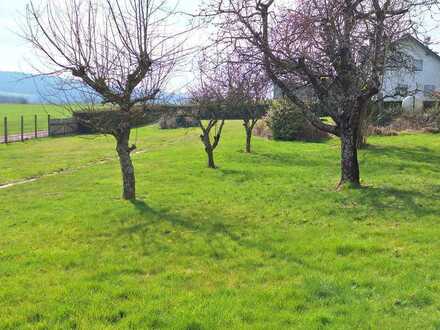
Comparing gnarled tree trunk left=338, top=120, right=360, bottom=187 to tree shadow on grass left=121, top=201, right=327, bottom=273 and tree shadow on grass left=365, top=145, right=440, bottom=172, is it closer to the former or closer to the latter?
tree shadow on grass left=121, top=201, right=327, bottom=273

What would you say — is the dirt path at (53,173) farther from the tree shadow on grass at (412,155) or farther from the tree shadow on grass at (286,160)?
the tree shadow on grass at (412,155)

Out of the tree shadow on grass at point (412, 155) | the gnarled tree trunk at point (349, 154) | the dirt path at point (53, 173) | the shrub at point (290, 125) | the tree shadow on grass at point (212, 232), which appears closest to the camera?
the tree shadow on grass at point (212, 232)

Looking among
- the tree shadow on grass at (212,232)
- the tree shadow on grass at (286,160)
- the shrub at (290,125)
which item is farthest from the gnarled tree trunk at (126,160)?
the shrub at (290,125)

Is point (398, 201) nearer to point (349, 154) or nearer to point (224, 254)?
point (349, 154)

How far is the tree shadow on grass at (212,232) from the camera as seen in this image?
5.60m

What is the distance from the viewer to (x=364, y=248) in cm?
577

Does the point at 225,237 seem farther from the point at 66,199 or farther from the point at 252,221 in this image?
the point at 66,199

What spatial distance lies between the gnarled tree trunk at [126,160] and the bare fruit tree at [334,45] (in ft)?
10.1

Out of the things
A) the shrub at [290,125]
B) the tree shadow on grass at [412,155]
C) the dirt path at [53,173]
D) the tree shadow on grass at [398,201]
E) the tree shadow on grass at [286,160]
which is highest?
the shrub at [290,125]

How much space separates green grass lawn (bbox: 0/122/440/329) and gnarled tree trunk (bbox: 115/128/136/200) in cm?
40

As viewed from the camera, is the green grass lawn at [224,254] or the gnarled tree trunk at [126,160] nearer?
the green grass lawn at [224,254]

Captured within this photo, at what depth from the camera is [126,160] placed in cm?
900

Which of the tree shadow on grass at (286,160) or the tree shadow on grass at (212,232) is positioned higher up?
the tree shadow on grass at (286,160)

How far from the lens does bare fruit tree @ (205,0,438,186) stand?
9070 millimetres
